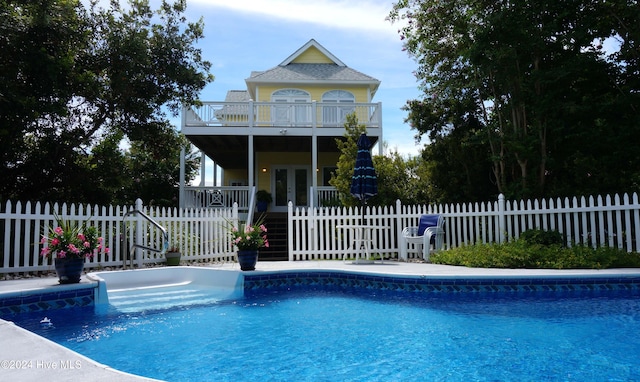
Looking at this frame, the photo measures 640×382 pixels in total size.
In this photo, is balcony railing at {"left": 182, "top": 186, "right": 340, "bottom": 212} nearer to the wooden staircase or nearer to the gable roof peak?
the wooden staircase

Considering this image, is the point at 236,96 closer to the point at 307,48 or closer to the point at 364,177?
the point at 307,48

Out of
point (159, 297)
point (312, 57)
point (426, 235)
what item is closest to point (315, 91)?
point (312, 57)

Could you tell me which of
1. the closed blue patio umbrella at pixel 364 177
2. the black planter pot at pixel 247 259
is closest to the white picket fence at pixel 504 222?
the closed blue patio umbrella at pixel 364 177

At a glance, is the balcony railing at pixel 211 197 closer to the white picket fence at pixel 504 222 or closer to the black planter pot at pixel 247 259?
the white picket fence at pixel 504 222

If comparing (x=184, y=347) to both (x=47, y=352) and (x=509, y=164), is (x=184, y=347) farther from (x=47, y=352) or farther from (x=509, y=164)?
(x=509, y=164)

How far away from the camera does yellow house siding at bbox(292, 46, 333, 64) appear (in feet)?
66.2

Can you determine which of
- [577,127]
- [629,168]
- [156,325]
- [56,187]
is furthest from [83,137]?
[629,168]

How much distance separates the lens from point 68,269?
5.95 m

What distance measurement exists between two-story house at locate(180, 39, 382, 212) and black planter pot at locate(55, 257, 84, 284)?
24.3ft

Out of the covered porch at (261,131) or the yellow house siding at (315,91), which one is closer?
the covered porch at (261,131)

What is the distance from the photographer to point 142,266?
8766 millimetres

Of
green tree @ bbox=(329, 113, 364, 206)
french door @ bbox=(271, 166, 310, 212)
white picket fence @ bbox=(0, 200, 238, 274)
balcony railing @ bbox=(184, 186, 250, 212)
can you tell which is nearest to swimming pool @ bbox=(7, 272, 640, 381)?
white picket fence @ bbox=(0, 200, 238, 274)

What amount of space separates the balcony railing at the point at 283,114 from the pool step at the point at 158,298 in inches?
320

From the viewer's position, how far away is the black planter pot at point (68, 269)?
5.93 meters
